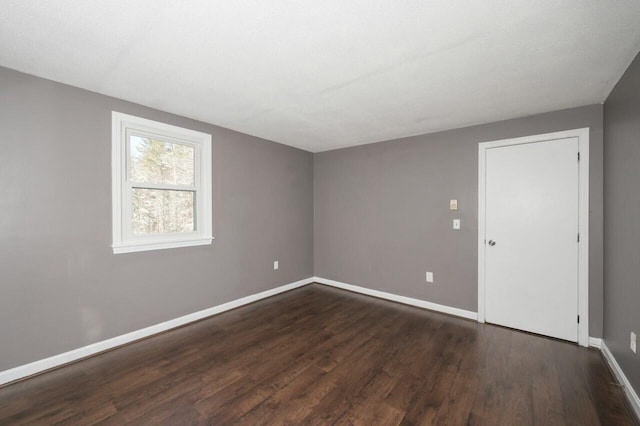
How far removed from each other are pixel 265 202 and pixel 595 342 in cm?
402

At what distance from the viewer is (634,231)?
1813 millimetres

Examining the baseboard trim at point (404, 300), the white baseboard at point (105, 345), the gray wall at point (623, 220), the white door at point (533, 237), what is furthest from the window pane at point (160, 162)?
the gray wall at point (623, 220)

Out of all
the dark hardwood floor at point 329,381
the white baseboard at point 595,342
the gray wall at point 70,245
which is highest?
the gray wall at point 70,245

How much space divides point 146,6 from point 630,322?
3.65m

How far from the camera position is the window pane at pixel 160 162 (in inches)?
109

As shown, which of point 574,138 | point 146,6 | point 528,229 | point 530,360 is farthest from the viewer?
point 528,229

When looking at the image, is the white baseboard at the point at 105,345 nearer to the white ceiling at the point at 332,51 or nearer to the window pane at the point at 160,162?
the window pane at the point at 160,162

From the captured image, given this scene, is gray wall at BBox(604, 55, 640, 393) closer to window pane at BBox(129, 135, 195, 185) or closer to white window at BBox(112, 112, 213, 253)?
white window at BBox(112, 112, 213, 253)

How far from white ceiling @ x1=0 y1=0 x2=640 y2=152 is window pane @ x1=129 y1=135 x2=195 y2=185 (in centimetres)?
42

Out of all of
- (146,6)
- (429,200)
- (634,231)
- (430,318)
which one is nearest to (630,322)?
(634,231)

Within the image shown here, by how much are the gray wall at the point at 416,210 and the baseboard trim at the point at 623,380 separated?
27cm

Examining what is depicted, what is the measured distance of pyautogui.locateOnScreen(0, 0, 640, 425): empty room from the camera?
166cm

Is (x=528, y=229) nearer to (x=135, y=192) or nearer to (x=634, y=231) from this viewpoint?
(x=634, y=231)

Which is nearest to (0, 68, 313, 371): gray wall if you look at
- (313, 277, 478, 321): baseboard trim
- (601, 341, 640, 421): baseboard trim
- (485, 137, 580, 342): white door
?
(313, 277, 478, 321): baseboard trim
